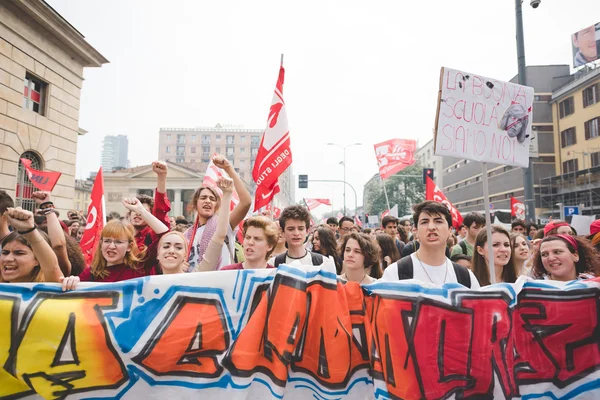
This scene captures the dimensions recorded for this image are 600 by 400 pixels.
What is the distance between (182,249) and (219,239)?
309mm

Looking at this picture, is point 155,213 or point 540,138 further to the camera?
point 540,138

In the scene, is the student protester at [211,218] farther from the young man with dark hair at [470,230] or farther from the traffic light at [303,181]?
the traffic light at [303,181]

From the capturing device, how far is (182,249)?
3.14 m

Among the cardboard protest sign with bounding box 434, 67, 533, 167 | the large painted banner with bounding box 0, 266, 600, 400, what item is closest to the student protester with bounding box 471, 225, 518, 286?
the cardboard protest sign with bounding box 434, 67, 533, 167

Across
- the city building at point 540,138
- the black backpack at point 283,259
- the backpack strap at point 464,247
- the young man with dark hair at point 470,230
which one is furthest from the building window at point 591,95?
the black backpack at point 283,259

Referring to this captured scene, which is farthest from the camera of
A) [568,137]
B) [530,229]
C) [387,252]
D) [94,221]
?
[568,137]

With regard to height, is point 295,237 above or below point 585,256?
above

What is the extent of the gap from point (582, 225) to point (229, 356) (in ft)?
23.1

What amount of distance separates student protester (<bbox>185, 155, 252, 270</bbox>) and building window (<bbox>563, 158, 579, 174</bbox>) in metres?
39.7

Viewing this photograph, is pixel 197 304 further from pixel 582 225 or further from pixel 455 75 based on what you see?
pixel 582 225

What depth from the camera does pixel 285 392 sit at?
2242 millimetres

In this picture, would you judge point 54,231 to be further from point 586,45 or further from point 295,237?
point 586,45

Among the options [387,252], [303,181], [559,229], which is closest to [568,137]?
[303,181]

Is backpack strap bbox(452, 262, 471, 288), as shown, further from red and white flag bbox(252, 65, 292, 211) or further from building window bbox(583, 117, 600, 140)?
building window bbox(583, 117, 600, 140)
